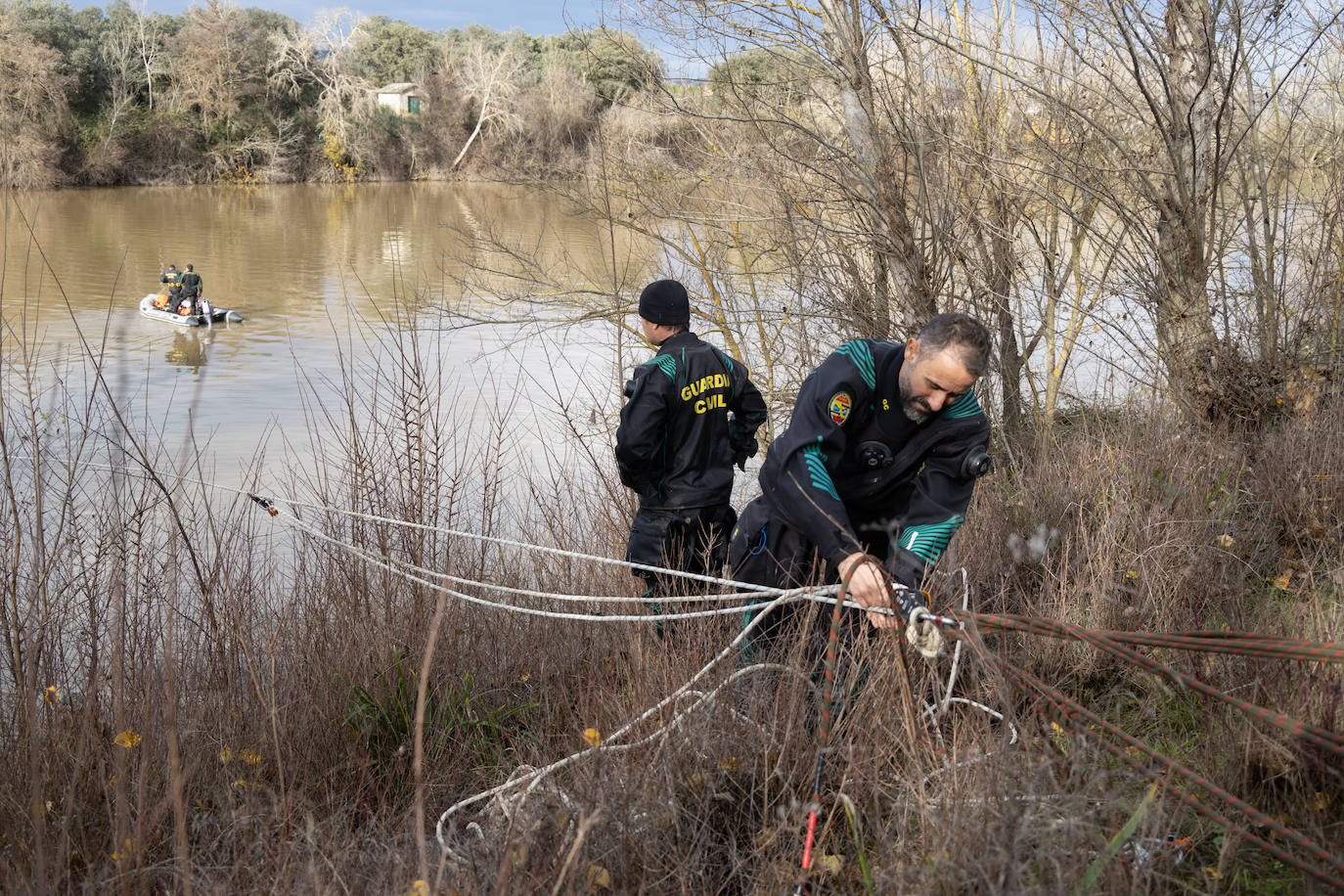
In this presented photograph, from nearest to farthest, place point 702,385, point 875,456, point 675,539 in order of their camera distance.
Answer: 1. point 875,456
2. point 702,385
3. point 675,539

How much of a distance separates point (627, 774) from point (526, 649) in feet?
7.70

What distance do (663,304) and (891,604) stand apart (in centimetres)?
240

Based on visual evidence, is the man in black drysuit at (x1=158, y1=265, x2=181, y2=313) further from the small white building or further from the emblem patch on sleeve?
the small white building

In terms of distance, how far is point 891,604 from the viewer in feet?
8.49

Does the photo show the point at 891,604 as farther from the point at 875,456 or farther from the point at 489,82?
the point at 489,82

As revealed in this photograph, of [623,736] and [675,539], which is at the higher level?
[675,539]

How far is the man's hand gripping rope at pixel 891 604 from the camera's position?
262 centimetres

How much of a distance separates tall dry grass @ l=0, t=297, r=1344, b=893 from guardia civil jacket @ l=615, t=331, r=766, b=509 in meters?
0.72

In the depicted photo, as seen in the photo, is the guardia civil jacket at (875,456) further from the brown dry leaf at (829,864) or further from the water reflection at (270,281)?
the water reflection at (270,281)

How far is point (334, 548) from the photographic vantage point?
5727mm

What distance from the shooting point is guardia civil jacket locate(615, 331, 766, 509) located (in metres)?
4.52

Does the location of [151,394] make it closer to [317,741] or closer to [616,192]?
[616,192]

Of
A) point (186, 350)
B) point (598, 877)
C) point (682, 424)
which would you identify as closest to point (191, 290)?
point (186, 350)

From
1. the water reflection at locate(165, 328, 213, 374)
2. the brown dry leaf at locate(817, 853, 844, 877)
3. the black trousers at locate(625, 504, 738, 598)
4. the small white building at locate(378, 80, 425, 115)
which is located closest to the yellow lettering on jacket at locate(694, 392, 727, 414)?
the black trousers at locate(625, 504, 738, 598)
